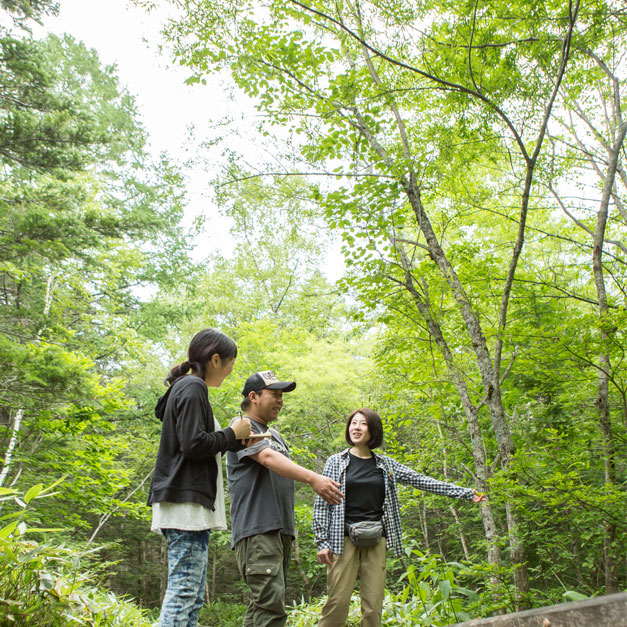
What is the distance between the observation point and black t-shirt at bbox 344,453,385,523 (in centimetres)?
305

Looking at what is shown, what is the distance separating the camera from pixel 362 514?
3043 mm

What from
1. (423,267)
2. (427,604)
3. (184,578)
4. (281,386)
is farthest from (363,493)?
(423,267)

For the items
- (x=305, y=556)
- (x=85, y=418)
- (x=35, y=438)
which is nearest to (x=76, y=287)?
(x=35, y=438)

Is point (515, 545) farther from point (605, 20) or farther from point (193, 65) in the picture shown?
point (193, 65)

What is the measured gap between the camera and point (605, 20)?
175 inches

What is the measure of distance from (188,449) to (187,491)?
0.18 metres

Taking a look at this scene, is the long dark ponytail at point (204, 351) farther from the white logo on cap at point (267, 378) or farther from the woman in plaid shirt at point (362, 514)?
the woman in plaid shirt at point (362, 514)

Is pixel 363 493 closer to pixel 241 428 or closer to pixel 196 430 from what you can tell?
pixel 241 428

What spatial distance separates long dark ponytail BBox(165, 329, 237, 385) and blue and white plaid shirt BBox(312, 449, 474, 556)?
127 centimetres

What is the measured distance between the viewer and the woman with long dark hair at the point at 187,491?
6.25 feet

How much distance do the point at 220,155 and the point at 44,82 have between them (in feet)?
11.2

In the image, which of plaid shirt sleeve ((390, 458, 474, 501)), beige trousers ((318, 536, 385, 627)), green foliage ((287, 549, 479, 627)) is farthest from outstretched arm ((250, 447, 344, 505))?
green foliage ((287, 549, 479, 627))

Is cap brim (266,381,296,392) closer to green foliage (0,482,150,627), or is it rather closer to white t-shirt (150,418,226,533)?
white t-shirt (150,418,226,533)

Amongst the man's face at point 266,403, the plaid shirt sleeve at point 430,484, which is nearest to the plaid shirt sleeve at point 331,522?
the plaid shirt sleeve at point 430,484
